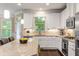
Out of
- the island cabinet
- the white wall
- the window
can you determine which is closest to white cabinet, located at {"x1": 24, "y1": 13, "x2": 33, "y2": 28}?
the white wall

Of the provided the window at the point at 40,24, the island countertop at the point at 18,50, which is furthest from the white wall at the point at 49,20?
the island countertop at the point at 18,50

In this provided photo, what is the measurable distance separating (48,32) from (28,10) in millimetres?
1555

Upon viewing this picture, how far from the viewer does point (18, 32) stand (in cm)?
731

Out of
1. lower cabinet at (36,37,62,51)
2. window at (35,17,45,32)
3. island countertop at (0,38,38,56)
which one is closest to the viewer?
island countertop at (0,38,38,56)

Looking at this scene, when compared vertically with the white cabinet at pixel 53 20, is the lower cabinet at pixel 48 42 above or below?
below

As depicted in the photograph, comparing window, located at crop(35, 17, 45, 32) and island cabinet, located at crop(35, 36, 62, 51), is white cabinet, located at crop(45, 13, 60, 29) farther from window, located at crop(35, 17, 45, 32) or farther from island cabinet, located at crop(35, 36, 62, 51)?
island cabinet, located at crop(35, 36, 62, 51)

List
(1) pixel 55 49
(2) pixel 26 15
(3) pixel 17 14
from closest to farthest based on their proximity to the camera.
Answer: (1) pixel 55 49 → (2) pixel 26 15 → (3) pixel 17 14

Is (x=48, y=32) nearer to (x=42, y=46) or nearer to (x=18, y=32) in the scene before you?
(x=42, y=46)

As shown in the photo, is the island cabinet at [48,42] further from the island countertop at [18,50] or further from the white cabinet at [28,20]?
the island countertop at [18,50]

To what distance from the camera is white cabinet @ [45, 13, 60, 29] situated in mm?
7027

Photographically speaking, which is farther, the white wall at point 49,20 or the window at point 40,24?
the window at point 40,24

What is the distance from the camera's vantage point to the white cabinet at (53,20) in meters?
7.03

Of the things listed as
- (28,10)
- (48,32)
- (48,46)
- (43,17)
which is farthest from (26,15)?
(48,46)

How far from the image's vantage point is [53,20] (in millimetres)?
7055
